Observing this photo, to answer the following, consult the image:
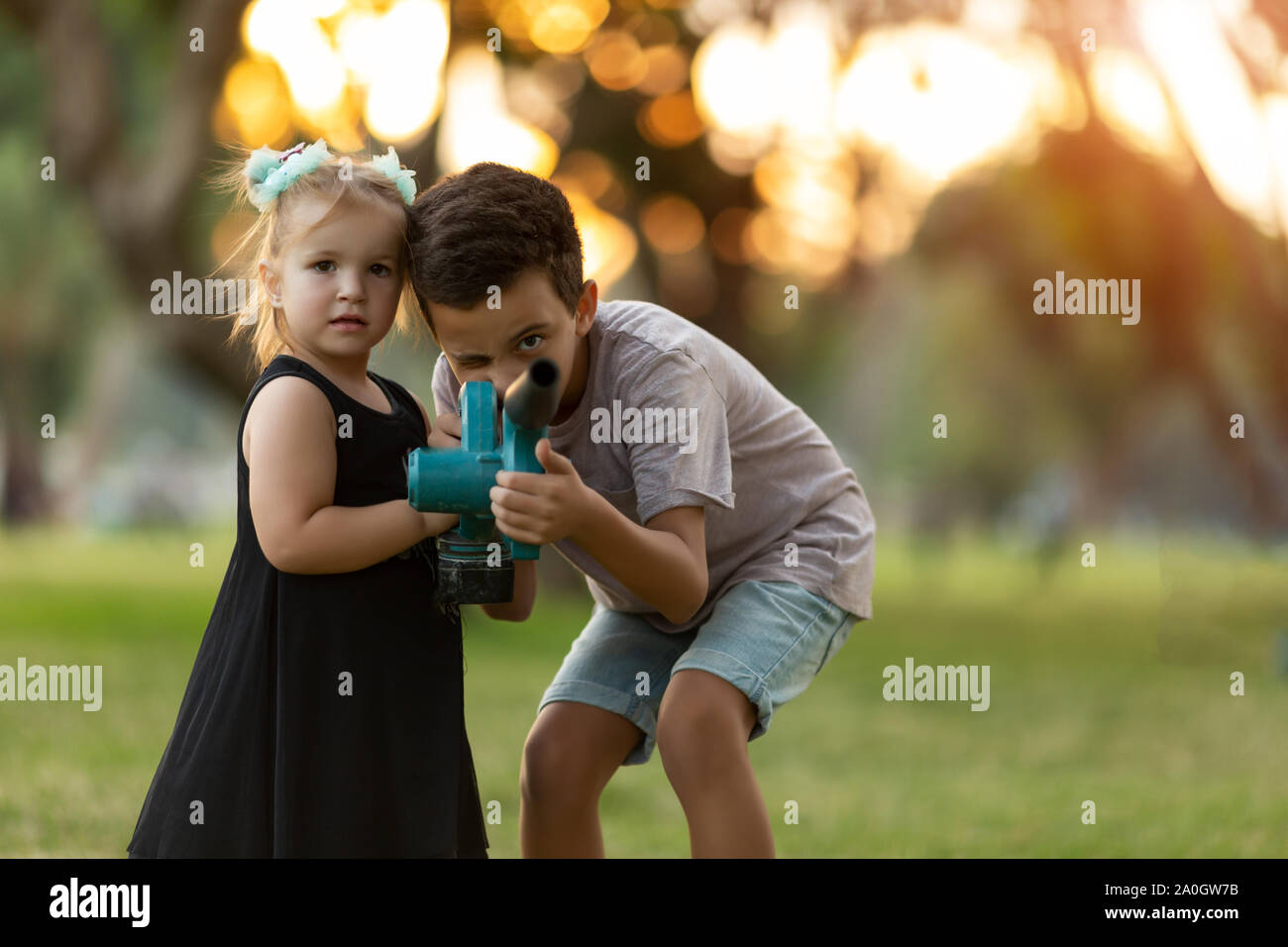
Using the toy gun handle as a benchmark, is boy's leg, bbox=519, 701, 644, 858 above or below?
below

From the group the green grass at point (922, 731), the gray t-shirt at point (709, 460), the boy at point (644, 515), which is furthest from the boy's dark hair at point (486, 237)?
the green grass at point (922, 731)

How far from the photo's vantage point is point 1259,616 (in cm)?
1101

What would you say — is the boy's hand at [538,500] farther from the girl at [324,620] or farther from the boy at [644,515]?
the girl at [324,620]

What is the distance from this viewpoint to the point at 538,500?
216 cm

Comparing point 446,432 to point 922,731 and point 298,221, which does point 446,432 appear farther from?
point 922,731

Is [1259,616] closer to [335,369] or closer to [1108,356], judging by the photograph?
[1108,356]

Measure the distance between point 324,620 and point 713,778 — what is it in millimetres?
826

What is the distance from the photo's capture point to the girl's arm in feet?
7.47

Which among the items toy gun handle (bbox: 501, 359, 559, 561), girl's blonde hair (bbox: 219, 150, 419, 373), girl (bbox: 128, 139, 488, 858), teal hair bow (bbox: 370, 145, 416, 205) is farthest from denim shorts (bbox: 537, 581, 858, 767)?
teal hair bow (bbox: 370, 145, 416, 205)

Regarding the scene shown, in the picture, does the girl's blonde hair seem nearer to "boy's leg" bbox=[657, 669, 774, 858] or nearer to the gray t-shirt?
the gray t-shirt

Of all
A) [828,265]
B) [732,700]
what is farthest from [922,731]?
[828,265]

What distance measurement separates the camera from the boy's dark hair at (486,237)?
7.92 feet

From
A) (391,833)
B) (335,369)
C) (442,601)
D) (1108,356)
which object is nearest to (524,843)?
(391,833)

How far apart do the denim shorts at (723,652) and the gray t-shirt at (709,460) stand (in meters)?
0.04
